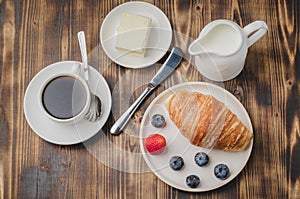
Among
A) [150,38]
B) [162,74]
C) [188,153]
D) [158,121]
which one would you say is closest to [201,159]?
[188,153]

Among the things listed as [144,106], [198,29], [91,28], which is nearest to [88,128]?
[144,106]

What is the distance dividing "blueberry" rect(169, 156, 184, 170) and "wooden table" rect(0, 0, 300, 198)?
68 millimetres

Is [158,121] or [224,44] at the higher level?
[224,44]

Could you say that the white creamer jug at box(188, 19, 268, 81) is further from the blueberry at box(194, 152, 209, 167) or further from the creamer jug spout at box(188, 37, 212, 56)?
the blueberry at box(194, 152, 209, 167)

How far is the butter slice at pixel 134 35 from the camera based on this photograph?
1479 mm

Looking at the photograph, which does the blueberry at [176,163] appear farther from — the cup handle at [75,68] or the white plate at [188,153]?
the cup handle at [75,68]

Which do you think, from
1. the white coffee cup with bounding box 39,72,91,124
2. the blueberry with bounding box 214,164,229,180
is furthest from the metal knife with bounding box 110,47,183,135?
the blueberry with bounding box 214,164,229,180

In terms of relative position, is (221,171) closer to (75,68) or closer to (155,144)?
(155,144)

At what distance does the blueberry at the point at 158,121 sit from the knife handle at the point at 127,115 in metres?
0.06

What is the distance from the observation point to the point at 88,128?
1.44 meters

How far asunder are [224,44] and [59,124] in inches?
20.5

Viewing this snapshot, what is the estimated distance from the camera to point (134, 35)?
4.85 ft

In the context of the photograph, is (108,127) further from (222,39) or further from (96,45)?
(222,39)

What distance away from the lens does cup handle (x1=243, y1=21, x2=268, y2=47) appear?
1.40 metres
